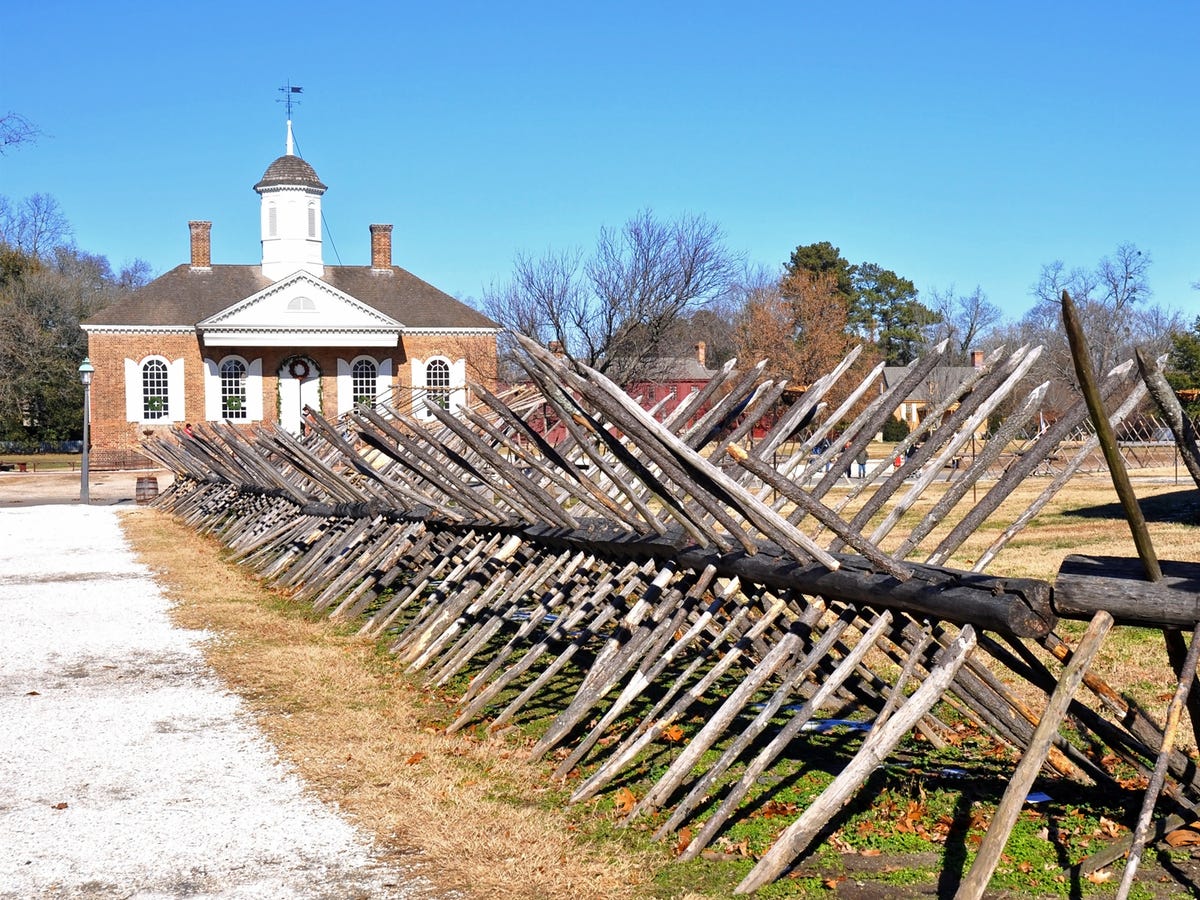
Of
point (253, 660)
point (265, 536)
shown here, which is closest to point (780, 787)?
point (253, 660)

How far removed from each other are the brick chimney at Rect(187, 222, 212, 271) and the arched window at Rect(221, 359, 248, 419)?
528 cm

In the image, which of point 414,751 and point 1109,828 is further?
point 414,751

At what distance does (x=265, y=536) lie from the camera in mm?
16234

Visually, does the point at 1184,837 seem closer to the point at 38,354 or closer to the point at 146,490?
the point at 146,490

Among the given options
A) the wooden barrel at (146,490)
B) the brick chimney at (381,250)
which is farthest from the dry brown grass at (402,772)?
the brick chimney at (381,250)

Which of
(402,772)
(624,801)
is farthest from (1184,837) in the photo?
(402,772)

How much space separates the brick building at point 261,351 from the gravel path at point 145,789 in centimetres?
3586

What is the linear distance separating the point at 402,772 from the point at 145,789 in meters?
1.21

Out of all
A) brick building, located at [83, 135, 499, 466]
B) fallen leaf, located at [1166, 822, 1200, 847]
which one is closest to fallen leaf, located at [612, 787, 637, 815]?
fallen leaf, located at [1166, 822, 1200, 847]

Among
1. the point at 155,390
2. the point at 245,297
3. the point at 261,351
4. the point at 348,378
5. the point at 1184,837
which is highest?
the point at 245,297

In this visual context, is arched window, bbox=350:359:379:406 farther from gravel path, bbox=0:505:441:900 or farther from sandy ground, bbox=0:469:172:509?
gravel path, bbox=0:505:441:900

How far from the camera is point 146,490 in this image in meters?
29.8

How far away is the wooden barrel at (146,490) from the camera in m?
29.6

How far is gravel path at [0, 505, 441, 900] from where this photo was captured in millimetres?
4883
